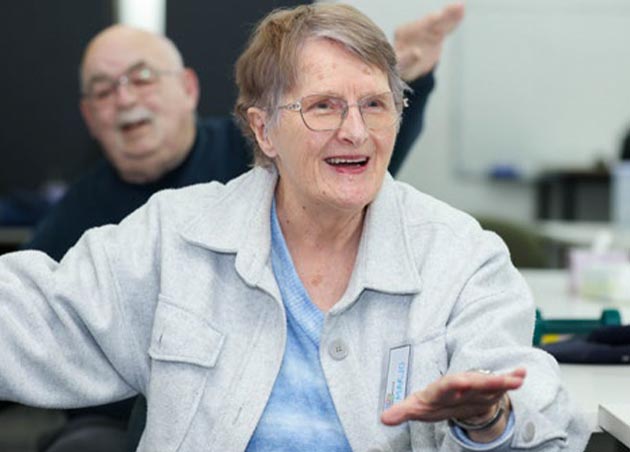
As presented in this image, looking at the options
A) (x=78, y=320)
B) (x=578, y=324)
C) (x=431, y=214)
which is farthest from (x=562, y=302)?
(x=78, y=320)

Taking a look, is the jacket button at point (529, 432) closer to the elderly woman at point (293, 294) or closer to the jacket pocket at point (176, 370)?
the elderly woman at point (293, 294)

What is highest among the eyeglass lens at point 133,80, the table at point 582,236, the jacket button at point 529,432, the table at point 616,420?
the eyeglass lens at point 133,80

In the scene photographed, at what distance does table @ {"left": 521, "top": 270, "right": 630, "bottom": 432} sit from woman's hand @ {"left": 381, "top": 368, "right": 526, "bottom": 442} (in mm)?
251

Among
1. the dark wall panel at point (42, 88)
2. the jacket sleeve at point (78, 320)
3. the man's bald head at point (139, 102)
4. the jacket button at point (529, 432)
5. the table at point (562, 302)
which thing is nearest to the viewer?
the jacket button at point (529, 432)

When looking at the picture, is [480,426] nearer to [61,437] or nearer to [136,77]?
[61,437]

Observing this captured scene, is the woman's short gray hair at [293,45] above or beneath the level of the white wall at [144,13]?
above

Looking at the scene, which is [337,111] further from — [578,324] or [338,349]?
[578,324]

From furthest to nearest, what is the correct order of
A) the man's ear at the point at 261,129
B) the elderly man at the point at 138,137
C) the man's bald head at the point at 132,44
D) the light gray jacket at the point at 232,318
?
the man's bald head at the point at 132,44
the elderly man at the point at 138,137
the man's ear at the point at 261,129
the light gray jacket at the point at 232,318

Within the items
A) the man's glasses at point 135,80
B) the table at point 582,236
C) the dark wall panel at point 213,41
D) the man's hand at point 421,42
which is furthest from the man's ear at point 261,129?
the dark wall panel at point 213,41

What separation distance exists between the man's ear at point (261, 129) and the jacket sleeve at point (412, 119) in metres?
0.85

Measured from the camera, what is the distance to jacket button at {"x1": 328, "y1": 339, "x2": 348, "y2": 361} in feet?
5.89

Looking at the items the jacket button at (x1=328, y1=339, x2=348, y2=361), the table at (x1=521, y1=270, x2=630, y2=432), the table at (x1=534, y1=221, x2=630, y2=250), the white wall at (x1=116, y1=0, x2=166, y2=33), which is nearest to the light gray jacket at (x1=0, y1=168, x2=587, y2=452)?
the jacket button at (x1=328, y1=339, x2=348, y2=361)

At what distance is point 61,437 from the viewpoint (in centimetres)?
233

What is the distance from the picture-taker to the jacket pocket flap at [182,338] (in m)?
1.82
